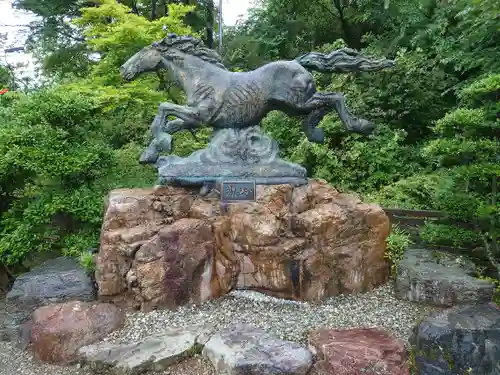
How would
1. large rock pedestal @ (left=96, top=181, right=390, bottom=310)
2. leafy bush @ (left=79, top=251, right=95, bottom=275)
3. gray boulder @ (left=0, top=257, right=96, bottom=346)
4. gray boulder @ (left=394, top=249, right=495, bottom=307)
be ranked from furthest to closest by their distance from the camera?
1. leafy bush @ (left=79, top=251, right=95, bottom=275)
2. gray boulder @ (left=0, top=257, right=96, bottom=346)
3. large rock pedestal @ (left=96, top=181, right=390, bottom=310)
4. gray boulder @ (left=394, top=249, right=495, bottom=307)

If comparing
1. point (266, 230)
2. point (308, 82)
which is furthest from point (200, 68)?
point (266, 230)

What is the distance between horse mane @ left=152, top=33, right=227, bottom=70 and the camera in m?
5.22

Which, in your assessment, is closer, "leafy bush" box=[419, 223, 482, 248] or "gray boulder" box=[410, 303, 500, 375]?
"gray boulder" box=[410, 303, 500, 375]

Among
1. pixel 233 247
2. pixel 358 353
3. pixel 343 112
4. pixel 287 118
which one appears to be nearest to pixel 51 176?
pixel 233 247

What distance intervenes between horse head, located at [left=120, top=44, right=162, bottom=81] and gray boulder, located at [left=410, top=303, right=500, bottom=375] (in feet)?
13.3

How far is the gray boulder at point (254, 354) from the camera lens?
3.28 metres

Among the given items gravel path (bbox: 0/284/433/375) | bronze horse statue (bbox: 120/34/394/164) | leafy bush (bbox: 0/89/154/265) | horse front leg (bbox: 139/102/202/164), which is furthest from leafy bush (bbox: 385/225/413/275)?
leafy bush (bbox: 0/89/154/265)

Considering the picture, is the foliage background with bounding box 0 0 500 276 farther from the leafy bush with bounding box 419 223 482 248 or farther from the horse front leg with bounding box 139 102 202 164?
the horse front leg with bounding box 139 102 202 164

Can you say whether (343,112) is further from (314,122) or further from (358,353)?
(358,353)

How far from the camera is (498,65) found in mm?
7637

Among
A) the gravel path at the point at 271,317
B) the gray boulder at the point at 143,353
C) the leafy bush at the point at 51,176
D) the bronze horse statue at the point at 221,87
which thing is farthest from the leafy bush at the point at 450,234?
the leafy bush at the point at 51,176

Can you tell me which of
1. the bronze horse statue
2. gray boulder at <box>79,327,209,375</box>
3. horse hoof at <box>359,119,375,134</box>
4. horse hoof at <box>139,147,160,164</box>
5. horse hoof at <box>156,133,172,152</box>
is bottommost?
gray boulder at <box>79,327,209,375</box>

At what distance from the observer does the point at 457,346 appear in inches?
134

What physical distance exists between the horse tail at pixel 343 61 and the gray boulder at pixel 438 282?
233cm
